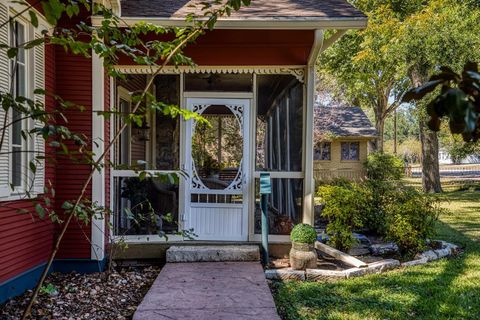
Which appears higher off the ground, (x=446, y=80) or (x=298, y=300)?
(x=446, y=80)

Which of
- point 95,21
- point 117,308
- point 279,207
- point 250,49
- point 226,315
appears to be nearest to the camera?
point 226,315

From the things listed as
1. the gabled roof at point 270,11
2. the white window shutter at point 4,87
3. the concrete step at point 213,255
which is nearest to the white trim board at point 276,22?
the gabled roof at point 270,11

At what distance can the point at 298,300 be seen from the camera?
375 cm

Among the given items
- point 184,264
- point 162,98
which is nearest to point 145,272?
point 184,264

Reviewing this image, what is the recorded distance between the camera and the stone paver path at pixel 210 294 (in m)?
3.25

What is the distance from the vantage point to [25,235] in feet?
13.0

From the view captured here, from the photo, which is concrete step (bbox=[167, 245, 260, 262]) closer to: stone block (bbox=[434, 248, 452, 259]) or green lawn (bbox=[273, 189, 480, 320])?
green lawn (bbox=[273, 189, 480, 320])

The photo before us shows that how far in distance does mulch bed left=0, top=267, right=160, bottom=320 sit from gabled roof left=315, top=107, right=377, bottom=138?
16136mm

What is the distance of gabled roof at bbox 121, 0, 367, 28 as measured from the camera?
4.39 m

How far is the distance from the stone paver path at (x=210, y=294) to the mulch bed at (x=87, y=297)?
0.27 metres

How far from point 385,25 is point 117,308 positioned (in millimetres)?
12494

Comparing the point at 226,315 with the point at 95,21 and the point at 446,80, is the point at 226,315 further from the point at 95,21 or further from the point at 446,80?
the point at 95,21

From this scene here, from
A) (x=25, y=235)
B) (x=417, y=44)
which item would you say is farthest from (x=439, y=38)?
(x=25, y=235)

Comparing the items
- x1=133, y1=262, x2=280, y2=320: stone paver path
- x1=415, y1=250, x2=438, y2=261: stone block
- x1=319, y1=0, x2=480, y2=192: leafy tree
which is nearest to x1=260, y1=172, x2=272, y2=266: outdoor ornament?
x1=133, y1=262, x2=280, y2=320: stone paver path
